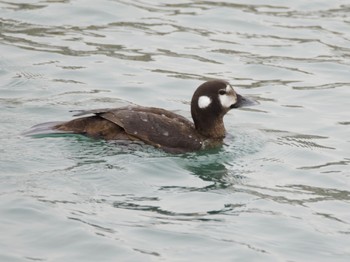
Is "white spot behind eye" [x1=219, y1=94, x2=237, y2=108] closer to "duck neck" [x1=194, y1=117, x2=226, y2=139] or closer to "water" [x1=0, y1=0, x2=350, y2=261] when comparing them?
"duck neck" [x1=194, y1=117, x2=226, y2=139]

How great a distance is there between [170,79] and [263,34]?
6.81 ft

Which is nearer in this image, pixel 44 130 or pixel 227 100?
pixel 44 130

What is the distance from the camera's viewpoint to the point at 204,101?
11.8 meters

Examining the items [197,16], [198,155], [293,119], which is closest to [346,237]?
[198,155]

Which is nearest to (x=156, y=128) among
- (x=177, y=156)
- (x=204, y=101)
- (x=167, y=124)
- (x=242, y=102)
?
(x=167, y=124)

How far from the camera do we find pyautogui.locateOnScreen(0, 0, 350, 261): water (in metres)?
9.58

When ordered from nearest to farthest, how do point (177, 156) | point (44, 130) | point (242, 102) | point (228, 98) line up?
point (177, 156), point (44, 130), point (228, 98), point (242, 102)

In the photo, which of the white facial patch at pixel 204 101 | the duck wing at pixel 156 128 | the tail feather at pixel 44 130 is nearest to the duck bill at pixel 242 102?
the white facial patch at pixel 204 101

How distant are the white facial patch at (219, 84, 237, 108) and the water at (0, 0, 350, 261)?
390 millimetres

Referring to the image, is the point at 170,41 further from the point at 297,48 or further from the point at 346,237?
the point at 346,237

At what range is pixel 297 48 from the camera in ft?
50.8

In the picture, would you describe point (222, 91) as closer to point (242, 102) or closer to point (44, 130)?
point (242, 102)

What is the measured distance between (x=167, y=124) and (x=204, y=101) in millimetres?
466

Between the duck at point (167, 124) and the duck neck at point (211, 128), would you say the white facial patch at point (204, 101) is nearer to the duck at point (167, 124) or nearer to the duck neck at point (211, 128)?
Result: the duck at point (167, 124)
